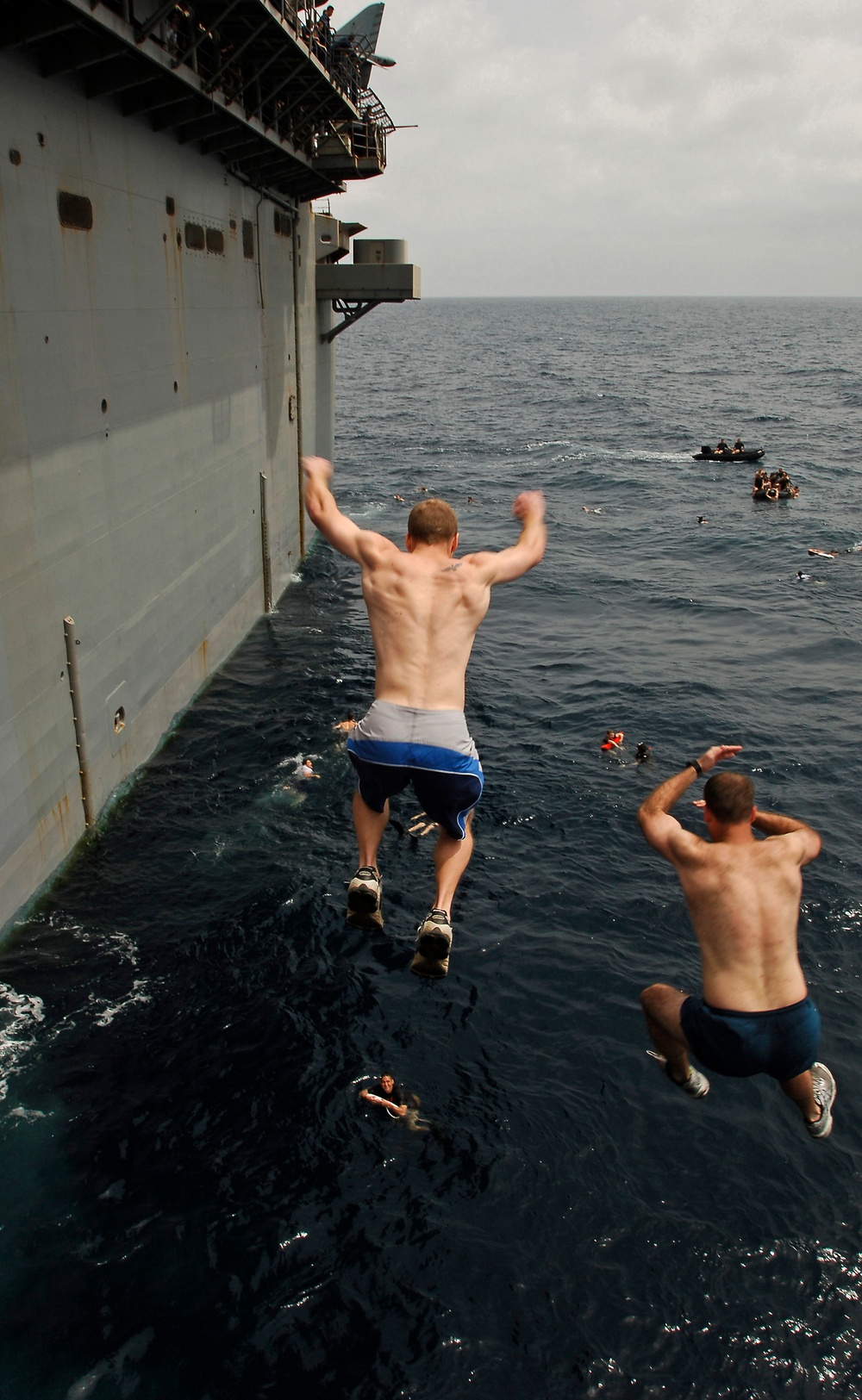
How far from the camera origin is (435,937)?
21.6 feet

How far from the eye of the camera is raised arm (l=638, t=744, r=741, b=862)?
6.75 m

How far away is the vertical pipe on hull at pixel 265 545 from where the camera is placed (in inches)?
1123

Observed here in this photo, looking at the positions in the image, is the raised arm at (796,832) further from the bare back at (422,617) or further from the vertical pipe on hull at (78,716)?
the vertical pipe on hull at (78,716)

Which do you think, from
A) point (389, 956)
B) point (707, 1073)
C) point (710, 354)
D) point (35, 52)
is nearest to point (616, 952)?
point (707, 1073)

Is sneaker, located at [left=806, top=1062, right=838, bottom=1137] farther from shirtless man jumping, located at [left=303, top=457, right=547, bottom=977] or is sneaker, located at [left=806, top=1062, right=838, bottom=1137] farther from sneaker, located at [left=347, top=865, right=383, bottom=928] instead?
sneaker, located at [left=347, top=865, right=383, bottom=928]

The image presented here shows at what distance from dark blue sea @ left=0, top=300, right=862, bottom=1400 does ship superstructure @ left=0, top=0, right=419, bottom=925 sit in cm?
216

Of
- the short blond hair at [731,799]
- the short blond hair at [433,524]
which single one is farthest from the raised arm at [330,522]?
the short blond hair at [731,799]

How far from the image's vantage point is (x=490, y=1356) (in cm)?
927

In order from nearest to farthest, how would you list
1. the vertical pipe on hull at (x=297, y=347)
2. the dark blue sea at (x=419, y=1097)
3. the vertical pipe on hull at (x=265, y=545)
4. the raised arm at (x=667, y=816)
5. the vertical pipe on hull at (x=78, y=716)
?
the raised arm at (x=667, y=816)
the dark blue sea at (x=419, y=1097)
the vertical pipe on hull at (x=78, y=716)
the vertical pipe on hull at (x=265, y=545)
the vertical pipe on hull at (x=297, y=347)

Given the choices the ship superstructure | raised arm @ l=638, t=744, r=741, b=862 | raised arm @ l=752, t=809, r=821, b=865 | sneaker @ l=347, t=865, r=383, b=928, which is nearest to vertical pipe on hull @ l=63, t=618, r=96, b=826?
the ship superstructure

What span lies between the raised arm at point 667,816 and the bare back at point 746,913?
31 mm

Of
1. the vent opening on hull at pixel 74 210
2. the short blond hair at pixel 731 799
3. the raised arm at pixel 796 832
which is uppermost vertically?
the vent opening on hull at pixel 74 210

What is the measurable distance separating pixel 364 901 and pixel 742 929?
278 cm

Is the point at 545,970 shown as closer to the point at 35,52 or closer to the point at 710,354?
the point at 35,52
